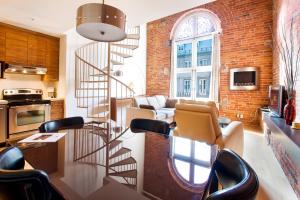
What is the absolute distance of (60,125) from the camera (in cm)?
209

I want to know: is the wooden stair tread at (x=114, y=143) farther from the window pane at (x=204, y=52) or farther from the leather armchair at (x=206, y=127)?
the window pane at (x=204, y=52)

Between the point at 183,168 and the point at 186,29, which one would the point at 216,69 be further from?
the point at 183,168

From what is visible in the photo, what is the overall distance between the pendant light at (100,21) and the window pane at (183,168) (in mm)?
1254

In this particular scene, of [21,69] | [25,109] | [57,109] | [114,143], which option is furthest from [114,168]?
[57,109]

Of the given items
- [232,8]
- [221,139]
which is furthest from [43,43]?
[232,8]

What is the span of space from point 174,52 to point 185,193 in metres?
6.70

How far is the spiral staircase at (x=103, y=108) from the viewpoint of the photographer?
1.10 metres

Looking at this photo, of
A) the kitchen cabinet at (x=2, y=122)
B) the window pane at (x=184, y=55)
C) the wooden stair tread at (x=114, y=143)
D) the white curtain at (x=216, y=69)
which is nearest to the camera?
the wooden stair tread at (x=114, y=143)

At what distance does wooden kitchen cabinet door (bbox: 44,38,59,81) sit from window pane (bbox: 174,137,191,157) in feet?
13.5

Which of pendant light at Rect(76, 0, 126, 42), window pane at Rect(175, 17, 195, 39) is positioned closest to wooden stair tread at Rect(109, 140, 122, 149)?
pendant light at Rect(76, 0, 126, 42)

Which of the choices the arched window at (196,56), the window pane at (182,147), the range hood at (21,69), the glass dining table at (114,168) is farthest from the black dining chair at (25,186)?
the arched window at (196,56)

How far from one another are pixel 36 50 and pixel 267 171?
5219 mm

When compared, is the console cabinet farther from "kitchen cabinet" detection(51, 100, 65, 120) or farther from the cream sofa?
the cream sofa

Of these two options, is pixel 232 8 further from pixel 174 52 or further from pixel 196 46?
pixel 174 52
